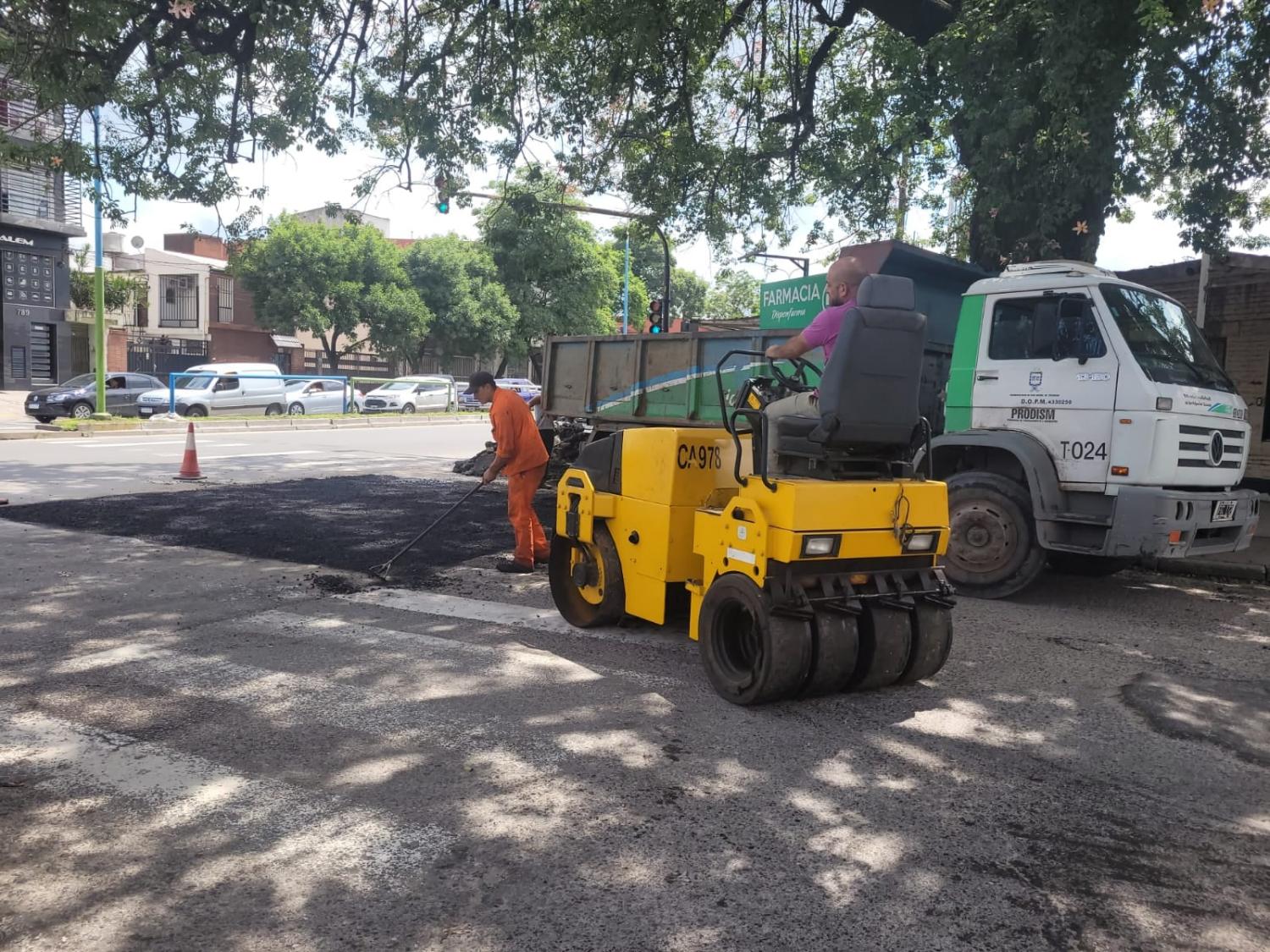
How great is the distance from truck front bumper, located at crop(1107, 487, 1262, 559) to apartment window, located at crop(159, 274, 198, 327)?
47.6 meters

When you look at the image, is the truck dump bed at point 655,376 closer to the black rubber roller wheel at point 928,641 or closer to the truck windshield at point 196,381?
the black rubber roller wheel at point 928,641

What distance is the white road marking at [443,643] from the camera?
5.21 m

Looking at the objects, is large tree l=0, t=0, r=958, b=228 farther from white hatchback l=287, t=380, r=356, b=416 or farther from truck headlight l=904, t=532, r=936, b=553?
white hatchback l=287, t=380, r=356, b=416

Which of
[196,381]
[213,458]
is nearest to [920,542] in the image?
[213,458]

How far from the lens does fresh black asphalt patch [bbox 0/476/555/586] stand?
8508mm

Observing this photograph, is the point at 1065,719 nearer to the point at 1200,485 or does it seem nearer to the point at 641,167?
the point at 1200,485

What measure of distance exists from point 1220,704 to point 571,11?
9525 millimetres

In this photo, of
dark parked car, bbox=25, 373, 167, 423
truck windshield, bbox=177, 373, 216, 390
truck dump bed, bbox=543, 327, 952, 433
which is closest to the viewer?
truck dump bed, bbox=543, 327, 952, 433

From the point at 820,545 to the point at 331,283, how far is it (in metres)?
39.5

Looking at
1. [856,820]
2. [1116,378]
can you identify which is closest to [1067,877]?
[856,820]

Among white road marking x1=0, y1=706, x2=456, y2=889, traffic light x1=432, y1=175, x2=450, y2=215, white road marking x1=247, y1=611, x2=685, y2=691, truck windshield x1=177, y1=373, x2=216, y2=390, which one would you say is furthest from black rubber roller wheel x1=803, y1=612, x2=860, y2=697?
truck windshield x1=177, y1=373, x2=216, y2=390

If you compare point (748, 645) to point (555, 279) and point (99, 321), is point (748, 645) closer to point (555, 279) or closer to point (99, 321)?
point (99, 321)

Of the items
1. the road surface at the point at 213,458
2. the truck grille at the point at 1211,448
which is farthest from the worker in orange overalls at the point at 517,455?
the road surface at the point at 213,458

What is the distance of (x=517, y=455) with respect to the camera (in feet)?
26.7
